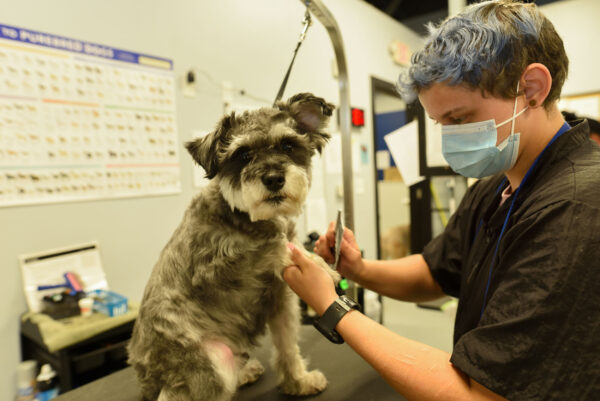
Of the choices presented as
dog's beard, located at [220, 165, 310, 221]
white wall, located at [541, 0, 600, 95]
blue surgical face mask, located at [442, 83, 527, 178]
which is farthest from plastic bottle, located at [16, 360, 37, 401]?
white wall, located at [541, 0, 600, 95]

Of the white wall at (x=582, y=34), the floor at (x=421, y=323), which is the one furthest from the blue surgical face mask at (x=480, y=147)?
the white wall at (x=582, y=34)

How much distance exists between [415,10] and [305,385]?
6021 millimetres

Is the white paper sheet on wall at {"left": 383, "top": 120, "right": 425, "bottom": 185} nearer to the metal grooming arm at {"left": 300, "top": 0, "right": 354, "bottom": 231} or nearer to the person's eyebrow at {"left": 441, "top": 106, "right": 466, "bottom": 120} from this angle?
the metal grooming arm at {"left": 300, "top": 0, "right": 354, "bottom": 231}

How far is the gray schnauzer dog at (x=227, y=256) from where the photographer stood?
1.24 meters

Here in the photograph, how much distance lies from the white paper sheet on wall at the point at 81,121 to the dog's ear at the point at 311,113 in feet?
4.66

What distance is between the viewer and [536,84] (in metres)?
1.00

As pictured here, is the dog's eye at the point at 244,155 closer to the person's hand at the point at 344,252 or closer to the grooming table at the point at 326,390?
the person's hand at the point at 344,252

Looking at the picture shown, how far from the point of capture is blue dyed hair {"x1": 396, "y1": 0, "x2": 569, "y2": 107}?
977 millimetres

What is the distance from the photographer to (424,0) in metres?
5.60

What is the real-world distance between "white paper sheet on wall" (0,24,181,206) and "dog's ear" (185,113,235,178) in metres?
1.24

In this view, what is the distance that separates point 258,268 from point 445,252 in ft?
2.52

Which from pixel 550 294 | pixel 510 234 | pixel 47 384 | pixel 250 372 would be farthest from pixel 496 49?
pixel 47 384

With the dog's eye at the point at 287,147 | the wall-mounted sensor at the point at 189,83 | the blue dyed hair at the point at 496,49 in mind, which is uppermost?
the wall-mounted sensor at the point at 189,83

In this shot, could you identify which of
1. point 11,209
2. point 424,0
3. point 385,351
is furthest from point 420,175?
point 424,0
